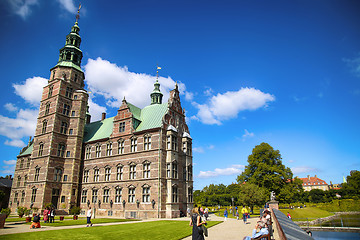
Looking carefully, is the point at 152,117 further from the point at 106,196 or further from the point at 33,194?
the point at 33,194

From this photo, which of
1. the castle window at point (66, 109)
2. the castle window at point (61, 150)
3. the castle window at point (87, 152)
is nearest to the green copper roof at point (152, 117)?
the castle window at point (87, 152)

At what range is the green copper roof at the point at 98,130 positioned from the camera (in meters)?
41.4

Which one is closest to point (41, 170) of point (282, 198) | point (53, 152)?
point (53, 152)

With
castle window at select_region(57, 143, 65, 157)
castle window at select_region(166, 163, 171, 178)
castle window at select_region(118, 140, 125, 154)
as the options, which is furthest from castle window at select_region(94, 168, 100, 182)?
castle window at select_region(166, 163, 171, 178)

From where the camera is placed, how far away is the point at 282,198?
4331 cm

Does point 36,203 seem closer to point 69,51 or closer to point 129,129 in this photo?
point 129,129

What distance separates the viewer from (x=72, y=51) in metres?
44.5

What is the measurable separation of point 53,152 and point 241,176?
37.3 m

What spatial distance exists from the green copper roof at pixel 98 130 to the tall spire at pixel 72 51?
38.6 feet

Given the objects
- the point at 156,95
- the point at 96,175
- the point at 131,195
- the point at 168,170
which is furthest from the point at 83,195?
the point at 156,95

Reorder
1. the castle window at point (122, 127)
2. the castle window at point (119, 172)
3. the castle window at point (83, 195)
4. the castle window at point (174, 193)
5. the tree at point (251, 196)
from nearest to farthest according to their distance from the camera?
1. the castle window at point (174, 193)
2. the castle window at point (119, 172)
3. the tree at point (251, 196)
4. the castle window at point (122, 127)
5. the castle window at point (83, 195)

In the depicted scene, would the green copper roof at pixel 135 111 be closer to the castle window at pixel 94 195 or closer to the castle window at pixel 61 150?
the castle window at pixel 61 150

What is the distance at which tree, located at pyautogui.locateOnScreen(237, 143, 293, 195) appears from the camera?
44.2 metres

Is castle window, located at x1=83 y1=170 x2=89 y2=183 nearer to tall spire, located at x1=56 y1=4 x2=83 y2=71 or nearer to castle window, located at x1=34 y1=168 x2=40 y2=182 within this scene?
castle window, located at x1=34 y1=168 x2=40 y2=182
